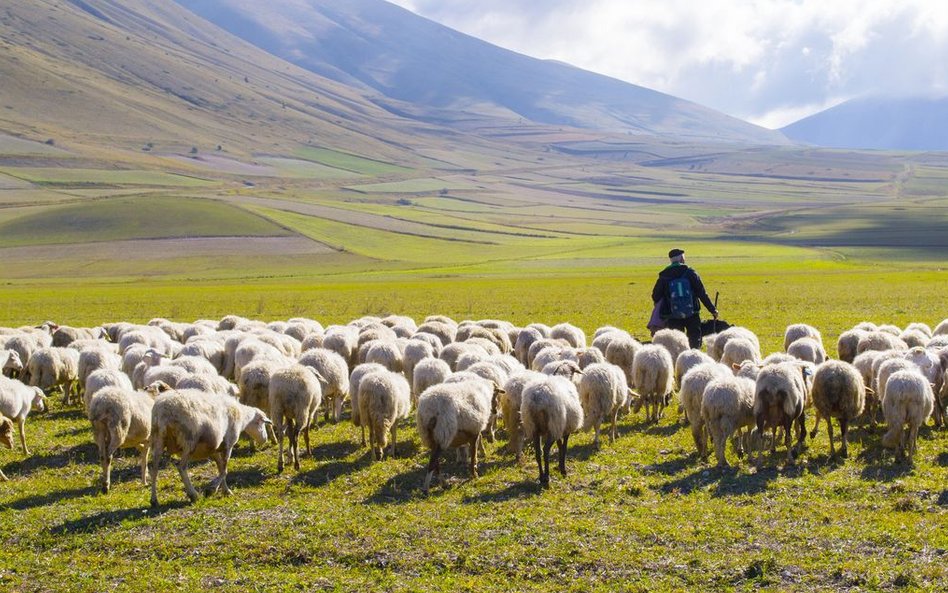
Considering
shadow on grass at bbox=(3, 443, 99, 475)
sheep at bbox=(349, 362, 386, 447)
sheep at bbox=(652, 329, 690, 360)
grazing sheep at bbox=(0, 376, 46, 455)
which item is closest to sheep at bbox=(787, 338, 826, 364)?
sheep at bbox=(652, 329, 690, 360)

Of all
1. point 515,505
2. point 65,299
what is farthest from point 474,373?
point 65,299

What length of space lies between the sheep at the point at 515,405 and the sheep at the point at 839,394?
509cm

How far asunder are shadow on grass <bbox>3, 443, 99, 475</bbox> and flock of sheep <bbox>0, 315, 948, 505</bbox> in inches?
21.1

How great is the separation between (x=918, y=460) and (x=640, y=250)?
111m

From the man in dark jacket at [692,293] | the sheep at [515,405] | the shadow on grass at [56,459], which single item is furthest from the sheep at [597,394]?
the shadow on grass at [56,459]

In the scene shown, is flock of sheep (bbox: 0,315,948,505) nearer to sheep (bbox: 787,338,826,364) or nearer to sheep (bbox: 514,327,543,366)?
sheep (bbox: 787,338,826,364)

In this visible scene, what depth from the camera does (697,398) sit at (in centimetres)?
1510

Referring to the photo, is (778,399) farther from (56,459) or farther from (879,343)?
(56,459)

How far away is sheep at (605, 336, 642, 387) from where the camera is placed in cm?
2016

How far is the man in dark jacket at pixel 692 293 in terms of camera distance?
21.7 meters

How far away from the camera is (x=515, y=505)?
1241 cm

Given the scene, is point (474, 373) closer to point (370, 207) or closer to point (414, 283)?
point (414, 283)

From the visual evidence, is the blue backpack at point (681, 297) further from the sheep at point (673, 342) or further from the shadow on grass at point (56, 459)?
the shadow on grass at point (56, 459)

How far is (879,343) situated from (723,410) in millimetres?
9421
